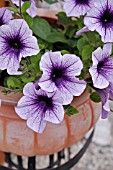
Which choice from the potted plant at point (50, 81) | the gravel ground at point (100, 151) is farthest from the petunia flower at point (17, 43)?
the gravel ground at point (100, 151)

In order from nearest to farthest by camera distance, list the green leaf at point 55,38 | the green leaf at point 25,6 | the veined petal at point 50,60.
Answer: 1. the veined petal at point 50,60
2. the green leaf at point 25,6
3. the green leaf at point 55,38

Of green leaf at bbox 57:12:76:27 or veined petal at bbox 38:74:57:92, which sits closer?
veined petal at bbox 38:74:57:92

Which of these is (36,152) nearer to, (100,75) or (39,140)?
(39,140)

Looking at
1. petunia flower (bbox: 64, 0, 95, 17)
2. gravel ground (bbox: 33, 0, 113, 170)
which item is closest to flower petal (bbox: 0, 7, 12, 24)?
petunia flower (bbox: 64, 0, 95, 17)

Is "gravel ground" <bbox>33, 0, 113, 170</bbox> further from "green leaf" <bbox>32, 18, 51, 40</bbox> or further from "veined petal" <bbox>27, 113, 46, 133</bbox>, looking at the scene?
"veined petal" <bbox>27, 113, 46, 133</bbox>

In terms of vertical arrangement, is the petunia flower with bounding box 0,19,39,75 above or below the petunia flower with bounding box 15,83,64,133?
above

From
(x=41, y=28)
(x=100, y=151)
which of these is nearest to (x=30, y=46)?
(x=41, y=28)

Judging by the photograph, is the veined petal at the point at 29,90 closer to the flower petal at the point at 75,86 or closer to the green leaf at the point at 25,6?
the flower petal at the point at 75,86

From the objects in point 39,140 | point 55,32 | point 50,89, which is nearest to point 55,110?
point 50,89
